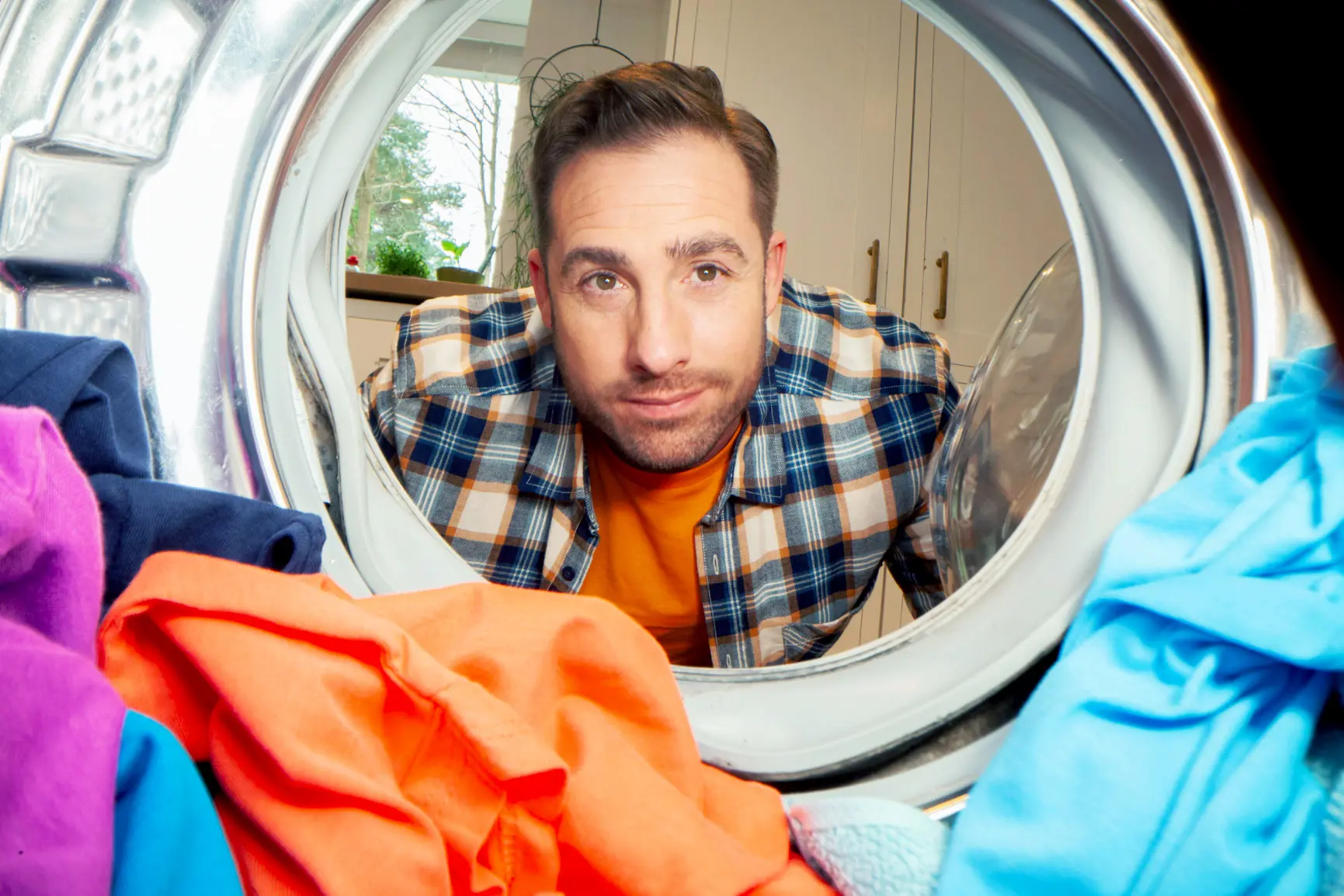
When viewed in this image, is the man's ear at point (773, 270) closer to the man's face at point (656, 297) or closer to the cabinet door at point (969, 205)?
the man's face at point (656, 297)

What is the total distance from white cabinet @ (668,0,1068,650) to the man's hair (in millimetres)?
968

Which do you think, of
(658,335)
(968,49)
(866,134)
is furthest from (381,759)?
(866,134)

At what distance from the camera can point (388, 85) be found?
64cm

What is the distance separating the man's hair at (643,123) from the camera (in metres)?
1.18

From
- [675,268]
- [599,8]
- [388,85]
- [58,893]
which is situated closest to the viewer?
[58,893]

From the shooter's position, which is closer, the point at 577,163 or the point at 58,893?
the point at 58,893

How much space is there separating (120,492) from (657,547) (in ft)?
2.82

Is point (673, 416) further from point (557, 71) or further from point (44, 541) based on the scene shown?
point (557, 71)

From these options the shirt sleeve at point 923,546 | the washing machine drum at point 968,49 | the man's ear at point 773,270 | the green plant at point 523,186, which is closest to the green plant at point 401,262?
the green plant at point 523,186

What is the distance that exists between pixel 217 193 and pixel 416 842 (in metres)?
0.39

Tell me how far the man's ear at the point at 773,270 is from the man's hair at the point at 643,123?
1.7 inches

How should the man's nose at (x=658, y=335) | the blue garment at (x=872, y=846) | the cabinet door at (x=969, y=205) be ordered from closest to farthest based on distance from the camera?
the blue garment at (x=872, y=846) → the man's nose at (x=658, y=335) → the cabinet door at (x=969, y=205)

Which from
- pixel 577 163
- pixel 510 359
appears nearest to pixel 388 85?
pixel 577 163

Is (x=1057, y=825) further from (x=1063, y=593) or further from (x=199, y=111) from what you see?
(x=199, y=111)
